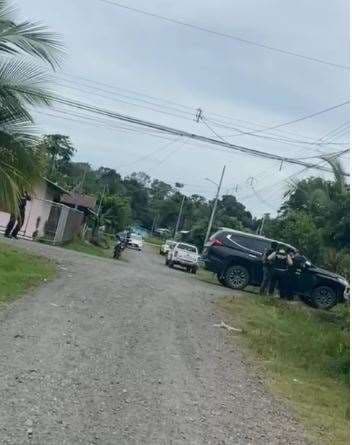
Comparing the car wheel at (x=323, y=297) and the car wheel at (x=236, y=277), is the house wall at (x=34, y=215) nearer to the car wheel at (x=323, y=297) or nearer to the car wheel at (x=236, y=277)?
the car wheel at (x=236, y=277)

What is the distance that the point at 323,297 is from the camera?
20.1 meters

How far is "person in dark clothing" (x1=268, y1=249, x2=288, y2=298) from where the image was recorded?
1911 cm

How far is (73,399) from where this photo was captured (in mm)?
5969

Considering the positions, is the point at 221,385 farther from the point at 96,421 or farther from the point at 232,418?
the point at 96,421

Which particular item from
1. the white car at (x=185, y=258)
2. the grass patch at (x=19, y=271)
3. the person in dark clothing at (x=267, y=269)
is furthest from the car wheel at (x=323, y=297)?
the white car at (x=185, y=258)

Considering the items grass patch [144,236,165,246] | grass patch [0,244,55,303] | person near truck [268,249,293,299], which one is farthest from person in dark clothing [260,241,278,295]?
grass patch [144,236,165,246]

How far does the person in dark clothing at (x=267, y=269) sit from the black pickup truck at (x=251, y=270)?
2.76 feet

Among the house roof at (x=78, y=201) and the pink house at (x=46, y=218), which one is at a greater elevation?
the house roof at (x=78, y=201)

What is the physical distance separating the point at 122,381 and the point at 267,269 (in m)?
13.1

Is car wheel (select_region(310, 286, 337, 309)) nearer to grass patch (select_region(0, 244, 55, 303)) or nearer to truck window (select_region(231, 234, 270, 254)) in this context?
truck window (select_region(231, 234, 270, 254))

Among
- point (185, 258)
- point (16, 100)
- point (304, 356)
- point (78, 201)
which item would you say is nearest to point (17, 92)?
point (16, 100)

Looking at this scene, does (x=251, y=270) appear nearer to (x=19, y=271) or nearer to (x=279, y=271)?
(x=279, y=271)

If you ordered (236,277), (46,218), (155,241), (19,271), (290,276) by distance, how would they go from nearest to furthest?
(19,271) < (290,276) < (236,277) < (46,218) < (155,241)

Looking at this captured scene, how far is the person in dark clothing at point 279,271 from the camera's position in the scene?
1911 centimetres
